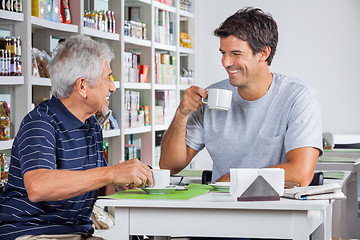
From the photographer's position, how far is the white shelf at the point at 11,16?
10.8ft

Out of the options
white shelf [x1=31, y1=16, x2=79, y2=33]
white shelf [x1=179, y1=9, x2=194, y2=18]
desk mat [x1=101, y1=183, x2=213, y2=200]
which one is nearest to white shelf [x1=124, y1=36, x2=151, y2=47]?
white shelf [x1=31, y1=16, x2=79, y2=33]

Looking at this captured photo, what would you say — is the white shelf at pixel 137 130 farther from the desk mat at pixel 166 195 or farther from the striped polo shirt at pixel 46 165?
the desk mat at pixel 166 195

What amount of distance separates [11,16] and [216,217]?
2265mm

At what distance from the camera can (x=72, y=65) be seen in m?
2.08

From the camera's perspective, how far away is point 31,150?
1.80 meters

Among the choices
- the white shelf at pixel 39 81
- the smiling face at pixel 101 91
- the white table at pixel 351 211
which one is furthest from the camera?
the white table at pixel 351 211

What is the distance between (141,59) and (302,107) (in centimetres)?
347

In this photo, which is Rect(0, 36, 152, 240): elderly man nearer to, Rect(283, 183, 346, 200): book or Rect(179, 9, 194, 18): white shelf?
Rect(283, 183, 346, 200): book

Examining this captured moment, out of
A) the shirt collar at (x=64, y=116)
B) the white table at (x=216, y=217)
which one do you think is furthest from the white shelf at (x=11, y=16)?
the white table at (x=216, y=217)

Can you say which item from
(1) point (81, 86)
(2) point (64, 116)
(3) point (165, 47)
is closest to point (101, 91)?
(1) point (81, 86)

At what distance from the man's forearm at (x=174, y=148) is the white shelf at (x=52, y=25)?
5.23ft

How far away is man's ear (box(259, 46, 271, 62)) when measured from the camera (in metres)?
2.37

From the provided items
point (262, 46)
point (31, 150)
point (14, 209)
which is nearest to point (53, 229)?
point (14, 209)

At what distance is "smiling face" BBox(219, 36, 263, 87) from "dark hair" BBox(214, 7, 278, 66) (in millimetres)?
21
